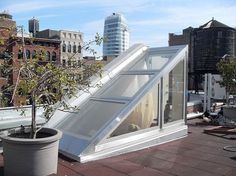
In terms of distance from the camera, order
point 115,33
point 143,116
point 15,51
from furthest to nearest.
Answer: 1. point 115,33
2. point 143,116
3. point 15,51

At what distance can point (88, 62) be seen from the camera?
5.48m

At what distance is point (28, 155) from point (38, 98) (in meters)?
0.84

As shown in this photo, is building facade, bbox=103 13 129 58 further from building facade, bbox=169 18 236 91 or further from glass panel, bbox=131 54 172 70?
building facade, bbox=169 18 236 91

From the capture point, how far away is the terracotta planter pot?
4.79 m

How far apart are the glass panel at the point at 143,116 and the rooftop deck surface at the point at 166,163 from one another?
52 cm

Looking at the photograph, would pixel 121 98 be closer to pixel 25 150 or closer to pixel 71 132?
pixel 71 132

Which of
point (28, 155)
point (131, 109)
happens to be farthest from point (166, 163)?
point (28, 155)

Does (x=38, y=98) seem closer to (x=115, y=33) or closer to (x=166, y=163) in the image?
(x=166, y=163)

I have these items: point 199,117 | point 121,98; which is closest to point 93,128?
point 121,98

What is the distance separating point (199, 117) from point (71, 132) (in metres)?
6.86

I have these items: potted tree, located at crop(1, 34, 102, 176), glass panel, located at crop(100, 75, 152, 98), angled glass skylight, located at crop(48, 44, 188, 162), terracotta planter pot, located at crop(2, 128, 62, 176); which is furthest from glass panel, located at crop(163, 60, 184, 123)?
terracotta planter pot, located at crop(2, 128, 62, 176)

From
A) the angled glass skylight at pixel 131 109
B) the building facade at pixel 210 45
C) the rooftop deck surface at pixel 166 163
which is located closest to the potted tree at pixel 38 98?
the rooftop deck surface at pixel 166 163

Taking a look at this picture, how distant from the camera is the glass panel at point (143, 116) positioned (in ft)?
22.6

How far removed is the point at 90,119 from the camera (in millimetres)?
7250
